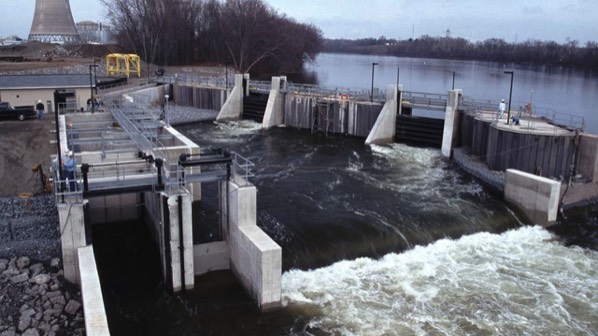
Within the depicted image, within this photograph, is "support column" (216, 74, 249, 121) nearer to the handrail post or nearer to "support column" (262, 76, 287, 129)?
"support column" (262, 76, 287, 129)

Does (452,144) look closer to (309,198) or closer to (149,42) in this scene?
(309,198)

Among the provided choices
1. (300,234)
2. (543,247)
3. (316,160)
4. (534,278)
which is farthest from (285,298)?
(316,160)

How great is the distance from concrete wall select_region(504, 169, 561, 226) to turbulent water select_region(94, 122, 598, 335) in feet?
2.77

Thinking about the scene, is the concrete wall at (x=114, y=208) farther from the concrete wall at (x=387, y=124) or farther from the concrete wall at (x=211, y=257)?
the concrete wall at (x=387, y=124)

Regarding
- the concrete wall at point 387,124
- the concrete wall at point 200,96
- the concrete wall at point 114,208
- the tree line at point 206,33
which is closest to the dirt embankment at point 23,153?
the concrete wall at point 114,208

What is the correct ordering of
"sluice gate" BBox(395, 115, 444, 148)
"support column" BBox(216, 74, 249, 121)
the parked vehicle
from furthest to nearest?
"support column" BBox(216, 74, 249, 121) < "sluice gate" BBox(395, 115, 444, 148) < the parked vehicle

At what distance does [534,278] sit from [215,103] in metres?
39.2

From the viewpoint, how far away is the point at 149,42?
290 feet

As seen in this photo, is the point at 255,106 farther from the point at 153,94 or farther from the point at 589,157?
the point at 589,157

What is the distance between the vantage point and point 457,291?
18453 mm

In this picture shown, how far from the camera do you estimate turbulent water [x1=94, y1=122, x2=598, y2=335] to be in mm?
16406

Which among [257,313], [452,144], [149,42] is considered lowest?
[257,313]

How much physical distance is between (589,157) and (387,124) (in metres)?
15.0

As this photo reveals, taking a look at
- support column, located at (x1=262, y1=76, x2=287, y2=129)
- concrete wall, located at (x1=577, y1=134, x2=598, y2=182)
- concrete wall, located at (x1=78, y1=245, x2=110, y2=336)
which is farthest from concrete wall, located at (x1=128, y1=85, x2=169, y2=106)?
concrete wall, located at (x1=577, y1=134, x2=598, y2=182)
